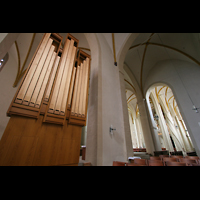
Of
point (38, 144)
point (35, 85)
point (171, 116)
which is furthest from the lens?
point (171, 116)

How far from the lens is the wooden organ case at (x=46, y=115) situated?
5.34ft

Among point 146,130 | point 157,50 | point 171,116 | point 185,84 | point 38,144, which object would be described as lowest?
point 38,144

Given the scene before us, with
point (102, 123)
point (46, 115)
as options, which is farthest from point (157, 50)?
point (46, 115)

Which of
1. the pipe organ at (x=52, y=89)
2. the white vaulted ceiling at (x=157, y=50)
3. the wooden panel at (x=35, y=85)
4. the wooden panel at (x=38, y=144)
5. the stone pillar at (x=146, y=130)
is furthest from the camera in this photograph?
the stone pillar at (x=146, y=130)

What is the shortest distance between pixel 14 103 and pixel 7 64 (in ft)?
18.5

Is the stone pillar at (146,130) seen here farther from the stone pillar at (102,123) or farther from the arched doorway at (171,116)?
the stone pillar at (102,123)

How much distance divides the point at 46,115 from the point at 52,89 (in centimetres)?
65

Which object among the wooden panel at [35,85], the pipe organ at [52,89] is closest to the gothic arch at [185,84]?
the pipe organ at [52,89]

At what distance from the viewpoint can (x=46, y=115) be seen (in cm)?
199

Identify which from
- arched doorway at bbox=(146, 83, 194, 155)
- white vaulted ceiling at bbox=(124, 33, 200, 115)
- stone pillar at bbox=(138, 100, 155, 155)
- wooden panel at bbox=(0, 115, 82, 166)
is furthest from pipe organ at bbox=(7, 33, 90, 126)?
arched doorway at bbox=(146, 83, 194, 155)

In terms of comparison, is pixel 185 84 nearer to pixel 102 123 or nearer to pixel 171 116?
pixel 102 123

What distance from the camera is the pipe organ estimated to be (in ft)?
6.24

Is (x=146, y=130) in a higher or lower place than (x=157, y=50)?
lower

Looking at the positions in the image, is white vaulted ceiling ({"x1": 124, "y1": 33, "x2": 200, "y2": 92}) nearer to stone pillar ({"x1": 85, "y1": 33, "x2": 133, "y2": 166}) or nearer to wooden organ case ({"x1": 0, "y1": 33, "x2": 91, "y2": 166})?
stone pillar ({"x1": 85, "y1": 33, "x2": 133, "y2": 166})
